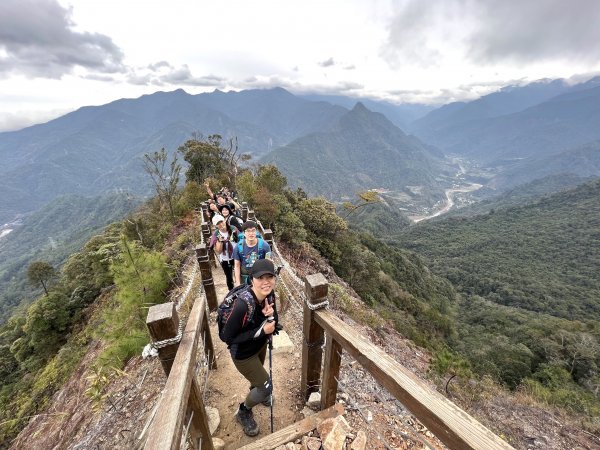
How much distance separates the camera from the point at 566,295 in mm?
55719

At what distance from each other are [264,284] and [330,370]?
1172 mm

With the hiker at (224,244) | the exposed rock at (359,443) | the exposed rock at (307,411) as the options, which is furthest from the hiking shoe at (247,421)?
the hiker at (224,244)

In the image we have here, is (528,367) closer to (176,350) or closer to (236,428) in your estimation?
(236,428)

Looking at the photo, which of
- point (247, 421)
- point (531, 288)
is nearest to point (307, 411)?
point (247, 421)

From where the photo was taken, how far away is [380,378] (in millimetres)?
2182

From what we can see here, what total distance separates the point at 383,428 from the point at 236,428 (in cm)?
185

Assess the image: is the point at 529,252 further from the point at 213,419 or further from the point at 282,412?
the point at 213,419

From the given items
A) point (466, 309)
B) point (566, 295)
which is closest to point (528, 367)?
point (466, 309)

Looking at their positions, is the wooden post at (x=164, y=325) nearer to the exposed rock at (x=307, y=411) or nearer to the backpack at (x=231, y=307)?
the backpack at (x=231, y=307)

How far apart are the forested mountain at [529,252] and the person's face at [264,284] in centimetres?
6501

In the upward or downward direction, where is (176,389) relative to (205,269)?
upward

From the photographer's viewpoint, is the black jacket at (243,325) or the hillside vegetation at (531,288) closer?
the black jacket at (243,325)

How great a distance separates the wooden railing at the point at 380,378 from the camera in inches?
62.1

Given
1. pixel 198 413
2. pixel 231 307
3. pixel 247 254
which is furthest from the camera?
pixel 247 254
